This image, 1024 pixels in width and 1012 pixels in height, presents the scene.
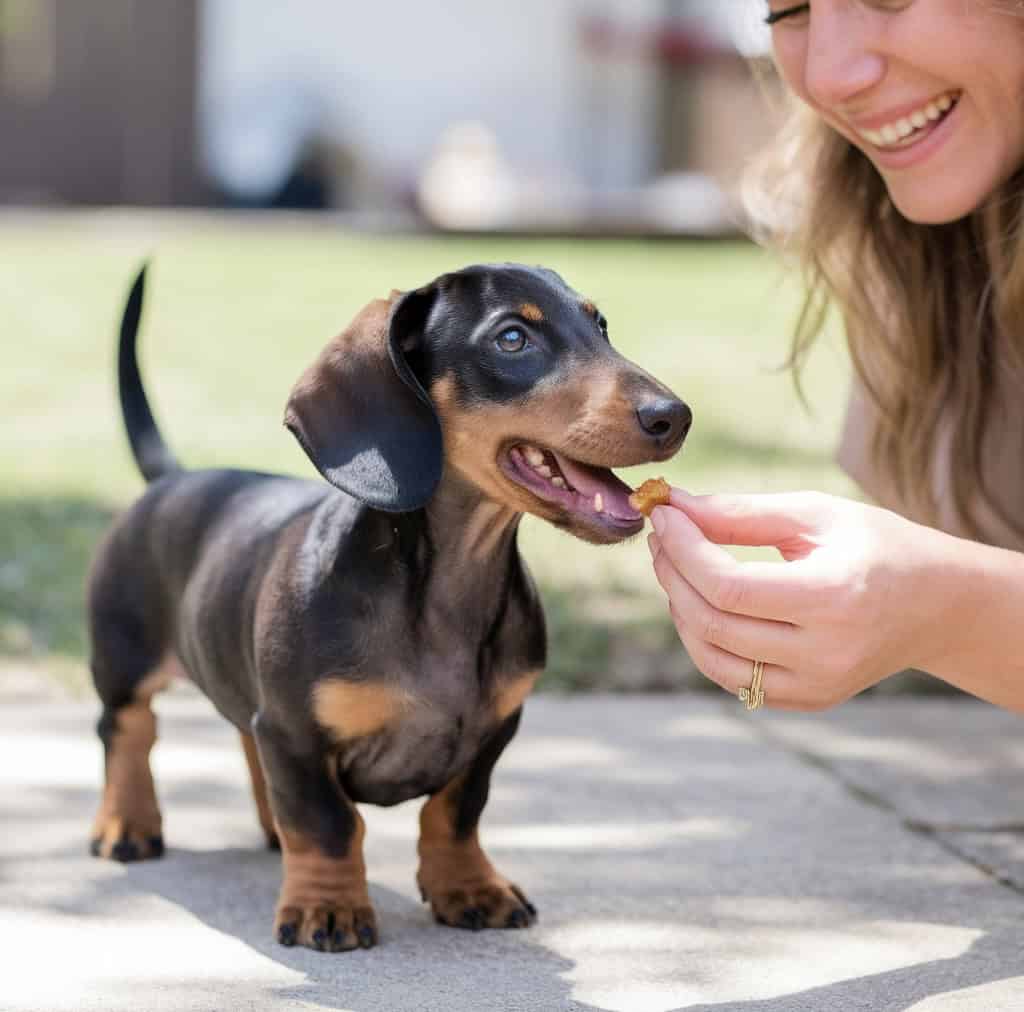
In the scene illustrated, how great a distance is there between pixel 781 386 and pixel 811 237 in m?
4.93

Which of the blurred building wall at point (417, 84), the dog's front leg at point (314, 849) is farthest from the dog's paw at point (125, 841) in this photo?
the blurred building wall at point (417, 84)

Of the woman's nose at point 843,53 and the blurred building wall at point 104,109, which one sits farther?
the blurred building wall at point 104,109

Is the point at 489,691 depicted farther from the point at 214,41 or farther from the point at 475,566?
the point at 214,41

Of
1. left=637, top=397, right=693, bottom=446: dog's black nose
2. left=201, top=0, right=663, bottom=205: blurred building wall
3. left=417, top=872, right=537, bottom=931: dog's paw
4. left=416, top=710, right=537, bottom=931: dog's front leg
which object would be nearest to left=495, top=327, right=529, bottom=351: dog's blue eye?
left=637, top=397, right=693, bottom=446: dog's black nose

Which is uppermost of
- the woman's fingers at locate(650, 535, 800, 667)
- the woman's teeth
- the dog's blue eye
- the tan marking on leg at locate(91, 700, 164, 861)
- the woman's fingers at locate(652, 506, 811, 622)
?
the woman's teeth

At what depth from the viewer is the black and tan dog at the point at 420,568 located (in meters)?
2.59

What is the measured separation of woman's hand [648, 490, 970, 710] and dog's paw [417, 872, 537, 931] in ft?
2.14

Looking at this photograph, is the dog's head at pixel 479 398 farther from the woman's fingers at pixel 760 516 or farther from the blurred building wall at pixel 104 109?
the blurred building wall at pixel 104 109

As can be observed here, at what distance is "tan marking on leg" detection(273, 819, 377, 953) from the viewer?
9.00ft

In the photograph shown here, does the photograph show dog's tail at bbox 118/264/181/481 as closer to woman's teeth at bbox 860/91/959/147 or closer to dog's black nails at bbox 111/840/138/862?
dog's black nails at bbox 111/840/138/862

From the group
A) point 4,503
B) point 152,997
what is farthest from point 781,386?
point 152,997

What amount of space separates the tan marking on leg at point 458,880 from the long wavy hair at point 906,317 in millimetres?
1444

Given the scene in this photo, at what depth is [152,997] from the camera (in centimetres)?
250

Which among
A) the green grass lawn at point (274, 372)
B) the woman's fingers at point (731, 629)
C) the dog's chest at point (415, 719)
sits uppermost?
the woman's fingers at point (731, 629)
